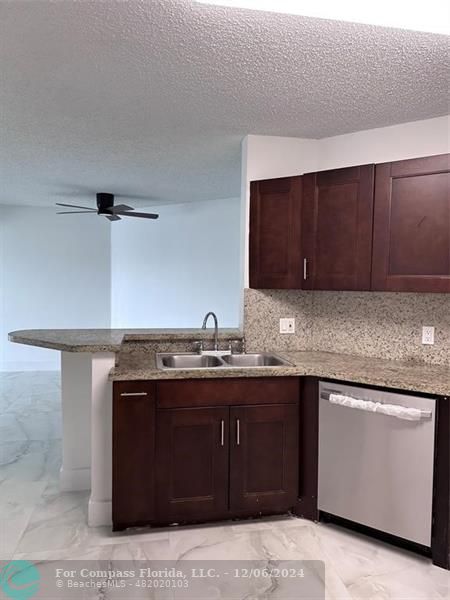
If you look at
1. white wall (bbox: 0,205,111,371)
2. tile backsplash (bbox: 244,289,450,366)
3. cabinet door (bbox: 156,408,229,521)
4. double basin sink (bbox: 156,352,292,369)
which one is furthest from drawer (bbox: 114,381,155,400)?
white wall (bbox: 0,205,111,371)

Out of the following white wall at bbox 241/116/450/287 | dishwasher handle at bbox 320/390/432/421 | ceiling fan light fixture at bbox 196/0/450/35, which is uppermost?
ceiling fan light fixture at bbox 196/0/450/35

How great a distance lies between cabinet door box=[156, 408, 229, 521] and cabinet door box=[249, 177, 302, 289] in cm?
97

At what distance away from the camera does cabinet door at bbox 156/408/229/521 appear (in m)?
2.33

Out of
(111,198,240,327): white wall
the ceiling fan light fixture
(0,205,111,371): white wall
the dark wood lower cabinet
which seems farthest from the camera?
(0,205,111,371): white wall

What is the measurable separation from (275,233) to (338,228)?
1.39 ft

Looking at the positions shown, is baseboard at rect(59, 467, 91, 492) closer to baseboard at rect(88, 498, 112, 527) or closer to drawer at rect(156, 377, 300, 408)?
baseboard at rect(88, 498, 112, 527)

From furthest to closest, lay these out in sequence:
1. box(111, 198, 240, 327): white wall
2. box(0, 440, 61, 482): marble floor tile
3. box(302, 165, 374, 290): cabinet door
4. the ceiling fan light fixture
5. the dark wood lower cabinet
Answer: box(111, 198, 240, 327): white wall
box(0, 440, 61, 482): marble floor tile
box(302, 165, 374, 290): cabinet door
the dark wood lower cabinet
the ceiling fan light fixture

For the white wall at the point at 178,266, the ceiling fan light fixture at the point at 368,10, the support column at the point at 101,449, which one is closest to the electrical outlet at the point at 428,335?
the ceiling fan light fixture at the point at 368,10

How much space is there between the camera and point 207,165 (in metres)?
3.86

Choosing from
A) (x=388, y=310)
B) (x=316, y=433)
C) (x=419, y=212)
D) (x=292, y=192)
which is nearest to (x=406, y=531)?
(x=316, y=433)

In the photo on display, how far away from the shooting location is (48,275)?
642cm

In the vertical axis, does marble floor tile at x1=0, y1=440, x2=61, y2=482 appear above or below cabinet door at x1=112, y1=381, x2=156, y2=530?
below

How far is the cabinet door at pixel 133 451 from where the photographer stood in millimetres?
2277

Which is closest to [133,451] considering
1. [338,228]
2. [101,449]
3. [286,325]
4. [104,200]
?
[101,449]
